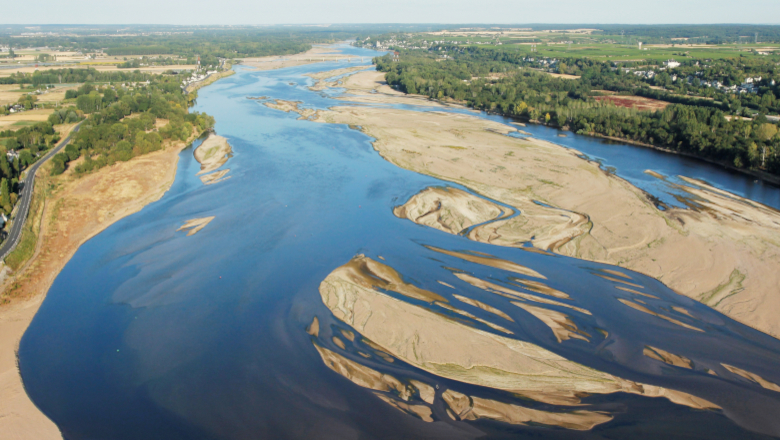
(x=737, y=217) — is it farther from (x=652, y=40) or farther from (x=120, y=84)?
(x=652, y=40)

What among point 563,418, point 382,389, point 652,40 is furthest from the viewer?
point 652,40

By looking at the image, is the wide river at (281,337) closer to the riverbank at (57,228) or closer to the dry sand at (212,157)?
the riverbank at (57,228)

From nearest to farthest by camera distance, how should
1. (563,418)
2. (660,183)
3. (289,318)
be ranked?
(563,418), (289,318), (660,183)

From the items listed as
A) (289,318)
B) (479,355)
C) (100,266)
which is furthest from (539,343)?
(100,266)

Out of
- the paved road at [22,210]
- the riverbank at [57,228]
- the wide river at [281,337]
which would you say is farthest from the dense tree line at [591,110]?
the paved road at [22,210]

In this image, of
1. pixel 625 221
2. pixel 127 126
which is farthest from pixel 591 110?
pixel 127 126

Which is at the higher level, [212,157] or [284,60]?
[284,60]

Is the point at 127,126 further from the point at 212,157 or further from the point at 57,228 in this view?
the point at 57,228
